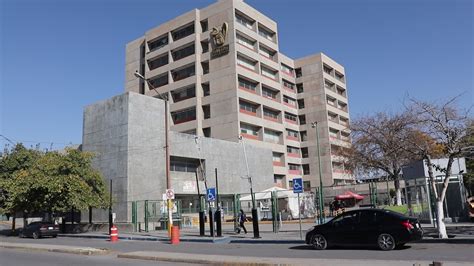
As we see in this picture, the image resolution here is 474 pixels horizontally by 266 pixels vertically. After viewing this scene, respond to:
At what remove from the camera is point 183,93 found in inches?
2781

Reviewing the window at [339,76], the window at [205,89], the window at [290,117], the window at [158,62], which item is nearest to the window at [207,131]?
the window at [205,89]

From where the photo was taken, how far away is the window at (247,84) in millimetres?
69500

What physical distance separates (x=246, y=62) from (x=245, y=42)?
136 inches

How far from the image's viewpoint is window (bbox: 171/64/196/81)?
232ft

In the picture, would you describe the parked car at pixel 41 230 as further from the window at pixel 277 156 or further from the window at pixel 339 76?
the window at pixel 339 76

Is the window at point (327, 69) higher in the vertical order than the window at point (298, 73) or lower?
higher

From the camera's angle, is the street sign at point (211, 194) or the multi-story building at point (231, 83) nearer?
the street sign at point (211, 194)

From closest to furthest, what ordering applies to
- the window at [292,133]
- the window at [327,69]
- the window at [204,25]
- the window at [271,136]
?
the window at [204,25]
the window at [271,136]
the window at [292,133]
the window at [327,69]

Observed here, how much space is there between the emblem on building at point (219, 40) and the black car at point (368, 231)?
173 feet

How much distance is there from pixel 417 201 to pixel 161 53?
5479 centimetres

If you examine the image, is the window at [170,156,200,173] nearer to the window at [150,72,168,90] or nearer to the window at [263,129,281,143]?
the window at [263,129,281,143]

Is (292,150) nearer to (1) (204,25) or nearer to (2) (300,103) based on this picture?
(2) (300,103)

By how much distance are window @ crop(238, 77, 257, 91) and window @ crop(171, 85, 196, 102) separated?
23.4ft

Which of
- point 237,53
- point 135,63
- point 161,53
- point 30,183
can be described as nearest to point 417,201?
point 30,183
